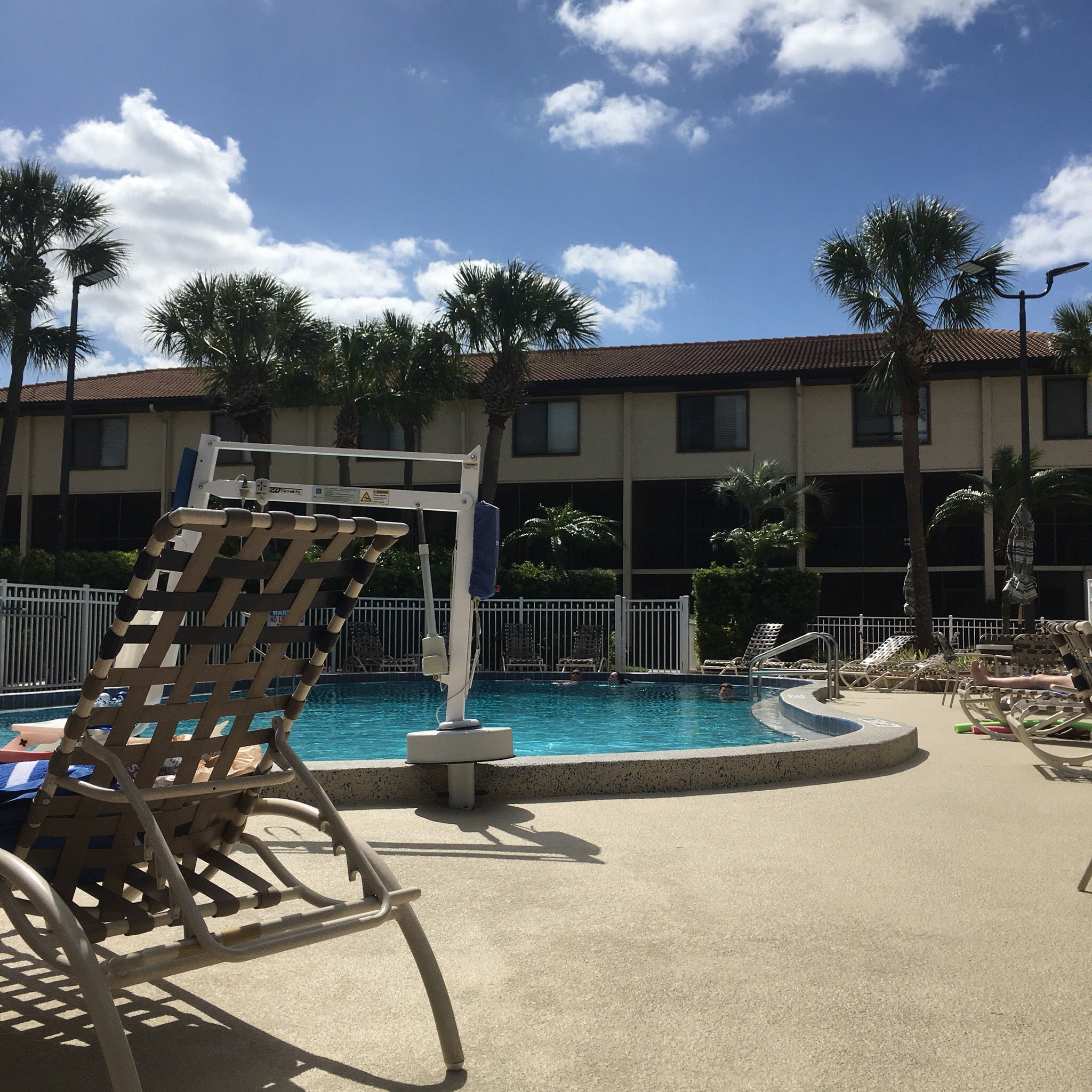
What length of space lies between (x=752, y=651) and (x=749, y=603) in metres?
1.64

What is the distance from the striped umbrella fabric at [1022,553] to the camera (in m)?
19.8

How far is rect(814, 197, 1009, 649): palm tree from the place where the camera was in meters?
20.8

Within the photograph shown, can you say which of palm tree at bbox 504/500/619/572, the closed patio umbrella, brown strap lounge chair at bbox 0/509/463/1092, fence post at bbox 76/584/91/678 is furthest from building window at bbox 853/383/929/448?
brown strap lounge chair at bbox 0/509/463/1092

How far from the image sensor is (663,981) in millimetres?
2877

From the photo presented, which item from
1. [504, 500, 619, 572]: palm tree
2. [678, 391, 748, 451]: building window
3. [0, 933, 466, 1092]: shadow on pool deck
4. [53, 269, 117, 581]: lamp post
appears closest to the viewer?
[0, 933, 466, 1092]: shadow on pool deck

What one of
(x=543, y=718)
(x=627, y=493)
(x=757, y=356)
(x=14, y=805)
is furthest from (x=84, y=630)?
(x=757, y=356)

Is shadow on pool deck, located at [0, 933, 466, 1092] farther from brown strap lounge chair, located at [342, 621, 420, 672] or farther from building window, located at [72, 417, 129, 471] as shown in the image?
building window, located at [72, 417, 129, 471]

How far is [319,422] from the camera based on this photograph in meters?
28.5

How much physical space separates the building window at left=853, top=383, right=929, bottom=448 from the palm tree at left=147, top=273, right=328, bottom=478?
13810 mm

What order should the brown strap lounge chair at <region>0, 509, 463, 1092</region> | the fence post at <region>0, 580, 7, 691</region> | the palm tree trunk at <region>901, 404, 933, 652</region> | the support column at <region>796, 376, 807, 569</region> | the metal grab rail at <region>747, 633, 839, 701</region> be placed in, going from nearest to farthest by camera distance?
the brown strap lounge chair at <region>0, 509, 463, 1092</region>
the metal grab rail at <region>747, 633, 839, 701</region>
the fence post at <region>0, 580, 7, 691</region>
the palm tree trunk at <region>901, 404, 933, 652</region>
the support column at <region>796, 376, 807, 569</region>

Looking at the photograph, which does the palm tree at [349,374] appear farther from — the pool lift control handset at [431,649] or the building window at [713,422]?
the pool lift control handset at [431,649]

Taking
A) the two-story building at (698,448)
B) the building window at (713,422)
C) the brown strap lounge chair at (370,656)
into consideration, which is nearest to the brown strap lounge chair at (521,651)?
the brown strap lounge chair at (370,656)

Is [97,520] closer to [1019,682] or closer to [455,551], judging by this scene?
[455,551]

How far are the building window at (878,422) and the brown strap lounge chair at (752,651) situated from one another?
7699 mm
